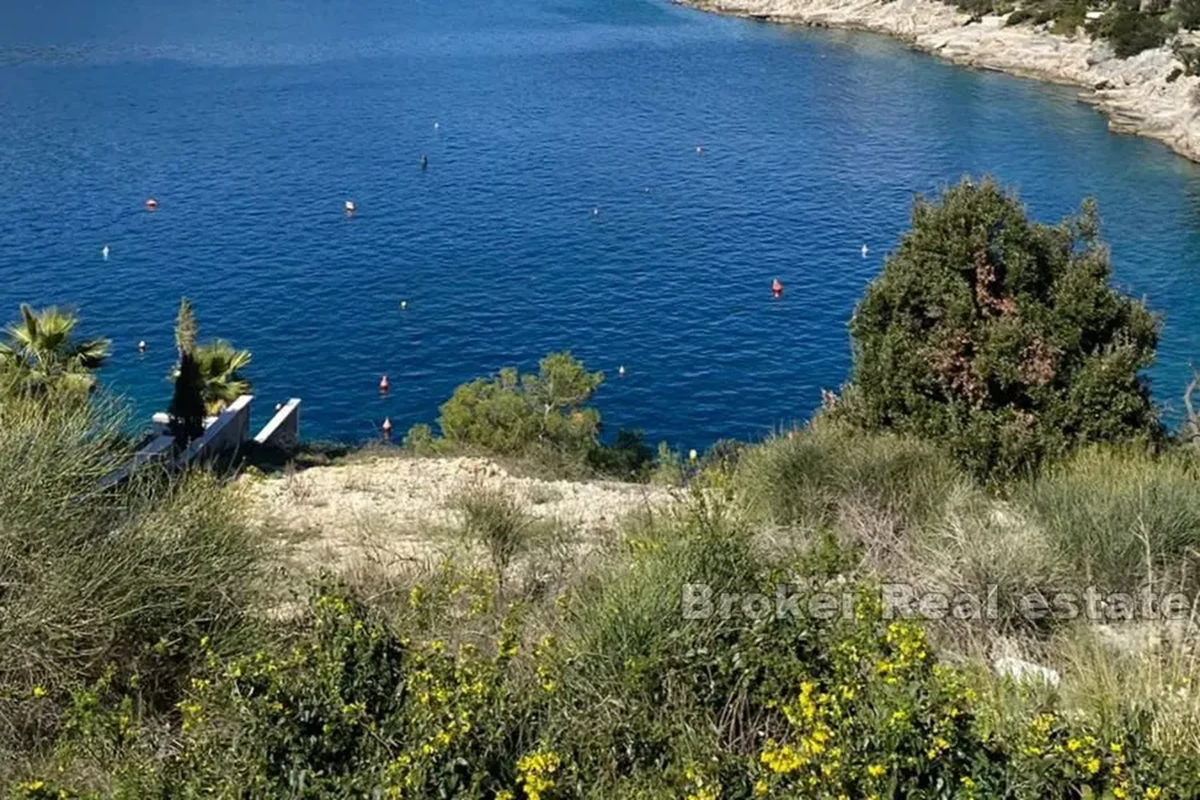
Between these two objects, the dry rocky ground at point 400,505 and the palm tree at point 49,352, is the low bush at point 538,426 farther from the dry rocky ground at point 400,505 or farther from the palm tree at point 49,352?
the palm tree at point 49,352

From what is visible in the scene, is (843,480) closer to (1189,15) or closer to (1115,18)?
(1189,15)

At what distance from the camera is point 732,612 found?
7.02 meters

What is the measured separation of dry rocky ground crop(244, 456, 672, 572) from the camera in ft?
40.3

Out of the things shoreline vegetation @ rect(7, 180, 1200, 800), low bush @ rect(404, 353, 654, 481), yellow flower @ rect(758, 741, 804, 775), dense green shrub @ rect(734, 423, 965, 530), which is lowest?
low bush @ rect(404, 353, 654, 481)

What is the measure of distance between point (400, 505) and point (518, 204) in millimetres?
34919

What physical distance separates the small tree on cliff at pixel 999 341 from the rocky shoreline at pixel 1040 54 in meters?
47.9

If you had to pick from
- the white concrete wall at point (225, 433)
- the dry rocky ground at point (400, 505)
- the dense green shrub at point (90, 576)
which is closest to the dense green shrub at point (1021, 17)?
the white concrete wall at point (225, 433)

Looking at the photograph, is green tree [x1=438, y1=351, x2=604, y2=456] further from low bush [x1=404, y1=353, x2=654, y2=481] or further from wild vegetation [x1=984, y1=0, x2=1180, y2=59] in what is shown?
wild vegetation [x1=984, y1=0, x2=1180, y2=59]

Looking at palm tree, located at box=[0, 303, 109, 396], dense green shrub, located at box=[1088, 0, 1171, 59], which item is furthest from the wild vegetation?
palm tree, located at box=[0, 303, 109, 396]

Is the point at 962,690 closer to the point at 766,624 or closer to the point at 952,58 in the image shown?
the point at 766,624

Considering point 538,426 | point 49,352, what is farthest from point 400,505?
point 538,426

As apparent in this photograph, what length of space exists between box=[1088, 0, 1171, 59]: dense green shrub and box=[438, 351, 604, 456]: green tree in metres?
60.1

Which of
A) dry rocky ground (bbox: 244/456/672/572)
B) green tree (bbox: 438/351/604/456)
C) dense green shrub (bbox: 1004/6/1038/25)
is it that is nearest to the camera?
dry rocky ground (bbox: 244/456/672/572)

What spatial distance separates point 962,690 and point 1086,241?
1086cm
